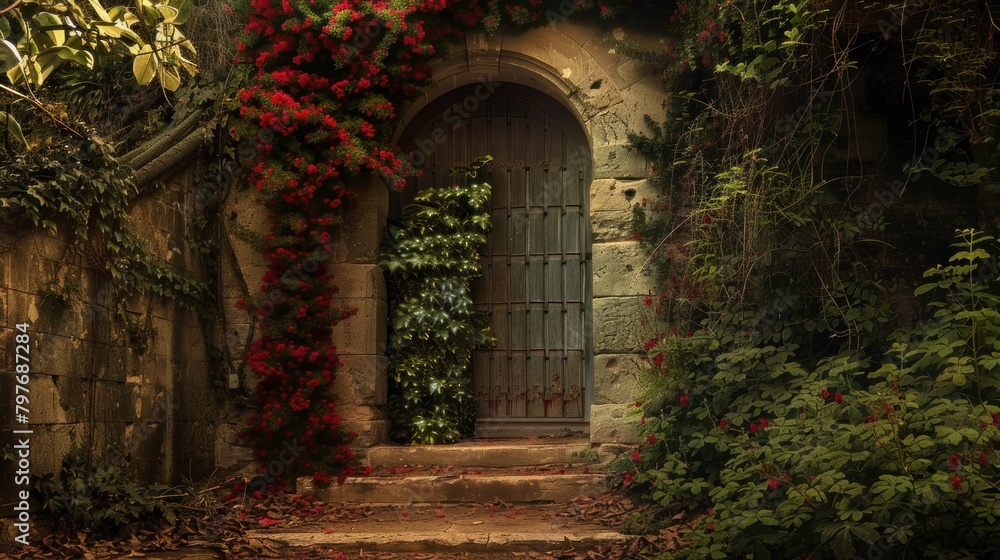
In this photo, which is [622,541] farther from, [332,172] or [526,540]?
[332,172]

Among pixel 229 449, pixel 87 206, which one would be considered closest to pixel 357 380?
pixel 229 449

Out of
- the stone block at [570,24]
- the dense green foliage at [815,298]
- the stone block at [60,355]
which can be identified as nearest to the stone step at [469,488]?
the dense green foliage at [815,298]

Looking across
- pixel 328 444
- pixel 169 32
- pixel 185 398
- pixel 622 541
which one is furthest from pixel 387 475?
pixel 169 32

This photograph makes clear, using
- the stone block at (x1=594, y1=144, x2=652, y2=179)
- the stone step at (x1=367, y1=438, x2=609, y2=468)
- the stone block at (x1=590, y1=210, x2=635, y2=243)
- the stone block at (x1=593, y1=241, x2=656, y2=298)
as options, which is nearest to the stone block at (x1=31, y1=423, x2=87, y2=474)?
the stone step at (x1=367, y1=438, x2=609, y2=468)

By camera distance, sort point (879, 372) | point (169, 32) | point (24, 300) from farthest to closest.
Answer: point (24, 300) → point (879, 372) → point (169, 32)

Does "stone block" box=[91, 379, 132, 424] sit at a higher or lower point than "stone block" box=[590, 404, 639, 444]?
higher

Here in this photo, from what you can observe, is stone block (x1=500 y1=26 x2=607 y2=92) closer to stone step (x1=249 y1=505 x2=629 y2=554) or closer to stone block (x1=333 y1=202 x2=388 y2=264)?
stone block (x1=333 y1=202 x2=388 y2=264)

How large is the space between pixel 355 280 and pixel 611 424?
205cm

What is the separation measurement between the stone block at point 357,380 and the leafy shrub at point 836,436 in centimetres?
203

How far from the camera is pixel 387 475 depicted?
5789 mm

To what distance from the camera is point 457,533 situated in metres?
4.80

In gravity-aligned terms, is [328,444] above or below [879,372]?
below

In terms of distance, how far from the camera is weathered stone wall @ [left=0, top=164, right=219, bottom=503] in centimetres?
421

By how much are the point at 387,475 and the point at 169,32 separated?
3.72 meters
